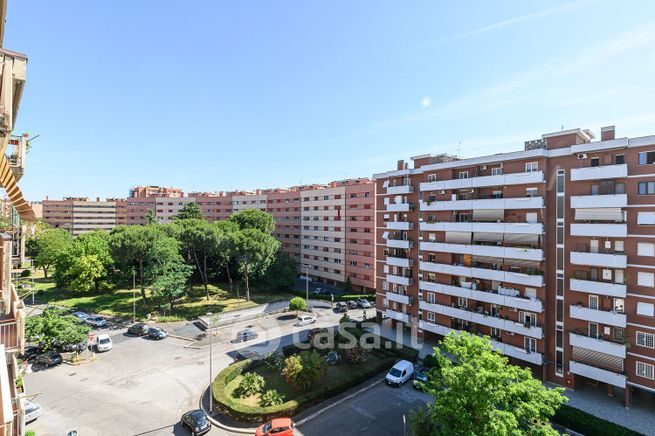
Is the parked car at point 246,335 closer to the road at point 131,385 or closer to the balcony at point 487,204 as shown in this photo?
the road at point 131,385

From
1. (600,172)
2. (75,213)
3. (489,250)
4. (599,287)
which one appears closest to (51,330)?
(489,250)

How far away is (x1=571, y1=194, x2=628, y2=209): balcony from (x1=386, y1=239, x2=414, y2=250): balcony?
16798mm

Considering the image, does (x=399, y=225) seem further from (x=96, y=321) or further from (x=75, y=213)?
(x=75, y=213)

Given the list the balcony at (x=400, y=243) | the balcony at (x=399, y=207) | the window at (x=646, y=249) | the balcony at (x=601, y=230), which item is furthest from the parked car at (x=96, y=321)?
the window at (x=646, y=249)

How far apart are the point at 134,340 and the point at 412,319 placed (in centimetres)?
3363

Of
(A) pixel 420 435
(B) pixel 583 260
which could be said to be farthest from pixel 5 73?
(B) pixel 583 260

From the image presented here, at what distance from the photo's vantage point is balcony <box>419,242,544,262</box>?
93.9 feet

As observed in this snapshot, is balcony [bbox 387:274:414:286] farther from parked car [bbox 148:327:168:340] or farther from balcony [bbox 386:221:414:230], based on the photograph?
parked car [bbox 148:327:168:340]

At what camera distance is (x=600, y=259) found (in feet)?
82.8

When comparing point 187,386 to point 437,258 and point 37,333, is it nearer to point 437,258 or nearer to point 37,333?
point 37,333

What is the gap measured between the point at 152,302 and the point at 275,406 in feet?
122

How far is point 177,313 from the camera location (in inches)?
1948

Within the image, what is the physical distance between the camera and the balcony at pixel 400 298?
129ft

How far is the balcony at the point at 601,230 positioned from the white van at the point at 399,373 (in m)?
18.2
